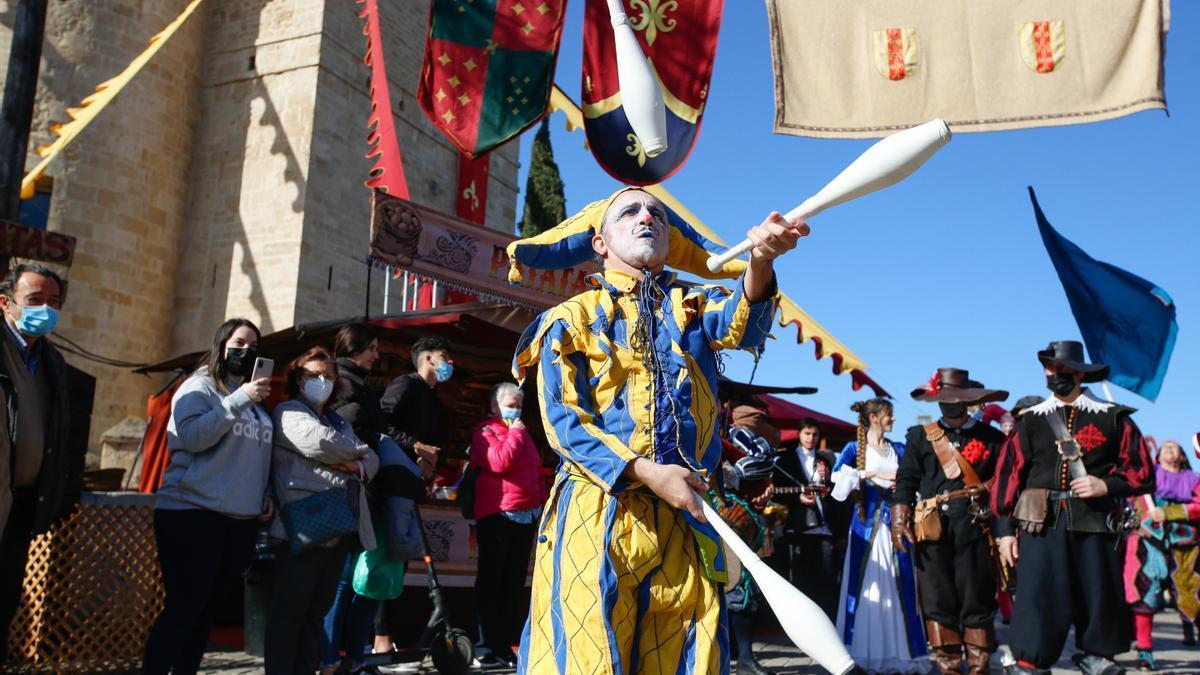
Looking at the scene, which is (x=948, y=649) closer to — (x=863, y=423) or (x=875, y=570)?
(x=875, y=570)

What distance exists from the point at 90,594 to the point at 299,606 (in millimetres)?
2099

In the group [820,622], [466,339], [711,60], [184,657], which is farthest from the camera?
[466,339]

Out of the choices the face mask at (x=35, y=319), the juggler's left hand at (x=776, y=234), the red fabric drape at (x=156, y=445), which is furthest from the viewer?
the red fabric drape at (x=156, y=445)

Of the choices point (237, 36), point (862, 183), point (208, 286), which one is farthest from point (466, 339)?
point (237, 36)

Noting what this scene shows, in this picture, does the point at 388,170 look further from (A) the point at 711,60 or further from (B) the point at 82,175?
(B) the point at 82,175

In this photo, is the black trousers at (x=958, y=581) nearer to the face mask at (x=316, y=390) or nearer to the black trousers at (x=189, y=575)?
the face mask at (x=316, y=390)

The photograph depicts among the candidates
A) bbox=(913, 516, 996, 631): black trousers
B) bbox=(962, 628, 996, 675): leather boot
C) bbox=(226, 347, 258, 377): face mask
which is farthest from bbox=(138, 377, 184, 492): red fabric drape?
bbox=(962, 628, 996, 675): leather boot

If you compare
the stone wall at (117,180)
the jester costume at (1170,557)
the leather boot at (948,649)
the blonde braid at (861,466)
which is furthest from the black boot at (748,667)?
the stone wall at (117,180)

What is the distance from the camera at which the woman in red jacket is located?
617cm

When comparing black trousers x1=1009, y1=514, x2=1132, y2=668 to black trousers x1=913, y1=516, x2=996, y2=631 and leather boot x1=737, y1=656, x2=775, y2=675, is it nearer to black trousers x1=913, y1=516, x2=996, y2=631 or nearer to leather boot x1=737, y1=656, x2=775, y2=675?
black trousers x1=913, y1=516, x2=996, y2=631

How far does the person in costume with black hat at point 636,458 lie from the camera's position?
8.15 ft

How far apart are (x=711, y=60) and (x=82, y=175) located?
477 inches

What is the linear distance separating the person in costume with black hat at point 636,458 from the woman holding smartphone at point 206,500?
2.01 m

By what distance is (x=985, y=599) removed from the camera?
236 inches
